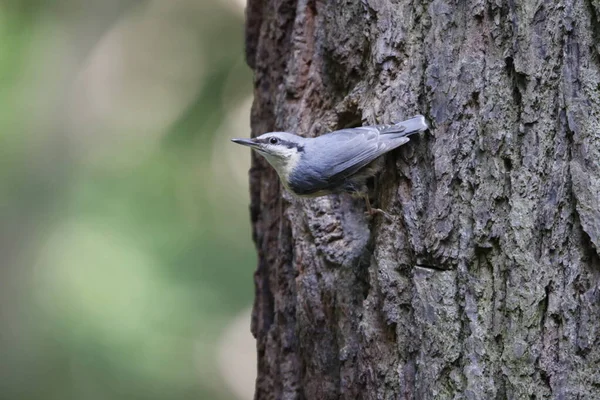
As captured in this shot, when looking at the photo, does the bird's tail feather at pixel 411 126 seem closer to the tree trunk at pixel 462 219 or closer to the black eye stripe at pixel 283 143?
the tree trunk at pixel 462 219

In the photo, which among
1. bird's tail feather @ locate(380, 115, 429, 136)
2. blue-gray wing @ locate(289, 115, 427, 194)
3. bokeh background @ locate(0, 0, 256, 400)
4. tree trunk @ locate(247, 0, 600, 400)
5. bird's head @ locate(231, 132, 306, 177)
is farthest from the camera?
bokeh background @ locate(0, 0, 256, 400)

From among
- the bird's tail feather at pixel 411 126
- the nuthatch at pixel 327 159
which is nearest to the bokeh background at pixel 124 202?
the nuthatch at pixel 327 159

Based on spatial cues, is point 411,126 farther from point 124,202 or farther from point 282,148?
point 124,202

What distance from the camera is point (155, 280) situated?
5012 millimetres

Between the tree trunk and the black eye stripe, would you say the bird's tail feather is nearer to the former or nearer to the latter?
the tree trunk

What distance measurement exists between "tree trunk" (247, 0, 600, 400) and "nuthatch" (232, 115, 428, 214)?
76 mm

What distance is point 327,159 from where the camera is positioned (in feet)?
8.38

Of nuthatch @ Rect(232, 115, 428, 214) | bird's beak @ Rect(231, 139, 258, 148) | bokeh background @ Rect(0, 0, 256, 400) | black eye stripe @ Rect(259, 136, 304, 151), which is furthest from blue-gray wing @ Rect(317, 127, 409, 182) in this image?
bokeh background @ Rect(0, 0, 256, 400)

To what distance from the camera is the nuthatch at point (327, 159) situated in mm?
2355

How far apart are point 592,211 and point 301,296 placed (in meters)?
1.17

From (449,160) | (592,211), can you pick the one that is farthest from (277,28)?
(592,211)

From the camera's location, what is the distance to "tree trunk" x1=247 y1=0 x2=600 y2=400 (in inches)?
70.4

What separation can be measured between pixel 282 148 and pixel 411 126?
0.68 m

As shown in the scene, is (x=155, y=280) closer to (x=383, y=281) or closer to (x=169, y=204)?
(x=169, y=204)
